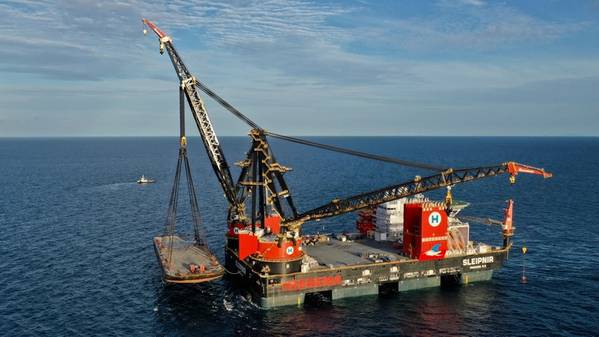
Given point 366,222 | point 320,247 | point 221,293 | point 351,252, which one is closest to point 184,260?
point 221,293

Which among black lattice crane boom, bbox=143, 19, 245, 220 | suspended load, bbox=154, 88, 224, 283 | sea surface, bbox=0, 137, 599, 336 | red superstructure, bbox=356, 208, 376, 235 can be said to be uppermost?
black lattice crane boom, bbox=143, 19, 245, 220

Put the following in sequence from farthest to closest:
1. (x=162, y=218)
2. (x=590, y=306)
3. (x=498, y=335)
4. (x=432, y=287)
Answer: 1. (x=162, y=218)
2. (x=432, y=287)
3. (x=590, y=306)
4. (x=498, y=335)

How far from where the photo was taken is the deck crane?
65.1m

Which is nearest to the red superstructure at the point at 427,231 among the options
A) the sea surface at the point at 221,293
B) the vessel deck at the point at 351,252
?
the vessel deck at the point at 351,252

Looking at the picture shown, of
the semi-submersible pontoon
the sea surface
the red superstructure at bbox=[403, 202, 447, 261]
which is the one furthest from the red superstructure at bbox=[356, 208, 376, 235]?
the sea surface

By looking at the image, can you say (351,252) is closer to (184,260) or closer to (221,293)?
(221,293)

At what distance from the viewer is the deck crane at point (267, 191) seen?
65.1 metres

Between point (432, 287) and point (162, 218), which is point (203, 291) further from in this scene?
point (162, 218)

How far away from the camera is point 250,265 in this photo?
2628 inches

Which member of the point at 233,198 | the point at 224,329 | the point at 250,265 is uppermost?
the point at 233,198

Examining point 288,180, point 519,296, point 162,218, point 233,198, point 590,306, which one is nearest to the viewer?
point 590,306

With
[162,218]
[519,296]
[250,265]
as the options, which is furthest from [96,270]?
[519,296]

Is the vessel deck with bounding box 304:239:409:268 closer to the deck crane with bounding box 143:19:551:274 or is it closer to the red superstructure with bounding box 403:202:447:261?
the red superstructure with bounding box 403:202:447:261

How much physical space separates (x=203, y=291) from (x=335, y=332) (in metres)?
21.6
